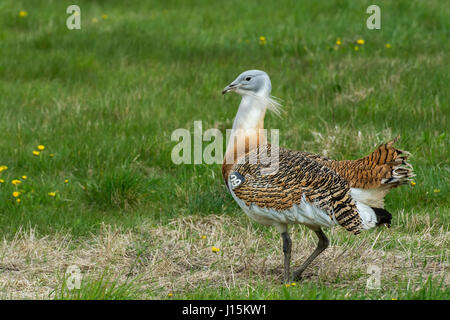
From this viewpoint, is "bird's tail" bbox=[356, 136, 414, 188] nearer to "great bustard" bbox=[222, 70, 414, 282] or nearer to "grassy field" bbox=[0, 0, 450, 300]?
"great bustard" bbox=[222, 70, 414, 282]

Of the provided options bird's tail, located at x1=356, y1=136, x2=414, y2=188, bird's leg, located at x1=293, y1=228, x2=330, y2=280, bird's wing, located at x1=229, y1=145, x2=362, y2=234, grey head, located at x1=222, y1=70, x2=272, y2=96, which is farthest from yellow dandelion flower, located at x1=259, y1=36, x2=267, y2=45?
bird's tail, located at x1=356, y1=136, x2=414, y2=188

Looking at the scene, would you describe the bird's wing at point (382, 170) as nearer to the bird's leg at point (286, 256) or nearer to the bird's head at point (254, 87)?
the bird's leg at point (286, 256)

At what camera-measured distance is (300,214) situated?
4793 mm

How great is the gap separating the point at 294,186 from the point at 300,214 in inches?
7.6

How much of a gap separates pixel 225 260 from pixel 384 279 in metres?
1.18

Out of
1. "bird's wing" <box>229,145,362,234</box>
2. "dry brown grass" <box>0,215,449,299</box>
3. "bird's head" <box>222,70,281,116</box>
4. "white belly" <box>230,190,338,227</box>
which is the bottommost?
"dry brown grass" <box>0,215,449,299</box>

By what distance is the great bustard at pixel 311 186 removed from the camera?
15.4 ft

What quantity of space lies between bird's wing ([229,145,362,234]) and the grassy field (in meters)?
0.52

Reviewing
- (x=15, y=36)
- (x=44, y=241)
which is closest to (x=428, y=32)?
(x=15, y=36)

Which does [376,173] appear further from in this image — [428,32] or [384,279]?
[428,32]

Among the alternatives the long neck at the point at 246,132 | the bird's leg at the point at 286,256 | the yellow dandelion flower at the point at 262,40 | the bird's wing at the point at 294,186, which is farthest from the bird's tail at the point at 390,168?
the yellow dandelion flower at the point at 262,40

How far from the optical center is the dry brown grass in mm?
5031

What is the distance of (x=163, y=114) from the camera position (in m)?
7.99

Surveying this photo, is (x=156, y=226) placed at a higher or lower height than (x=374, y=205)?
lower
